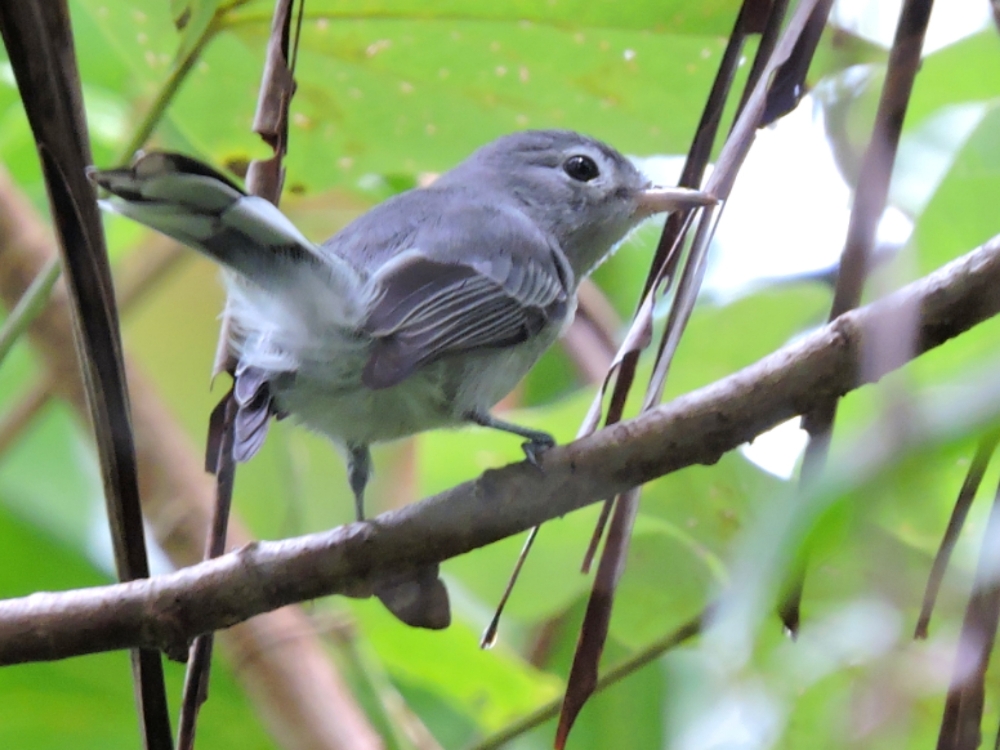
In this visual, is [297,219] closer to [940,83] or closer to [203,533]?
[203,533]

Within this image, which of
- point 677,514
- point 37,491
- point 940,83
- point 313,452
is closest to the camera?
point 940,83

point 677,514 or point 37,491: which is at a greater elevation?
point 37,491

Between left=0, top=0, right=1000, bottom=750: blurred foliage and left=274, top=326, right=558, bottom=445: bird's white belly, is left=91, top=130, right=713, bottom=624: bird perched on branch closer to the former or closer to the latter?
left=274, top=326, right=558, bottom=445: bird's white belly

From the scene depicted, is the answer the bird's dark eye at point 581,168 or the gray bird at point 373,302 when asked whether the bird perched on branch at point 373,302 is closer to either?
the gray bird at point 373,302

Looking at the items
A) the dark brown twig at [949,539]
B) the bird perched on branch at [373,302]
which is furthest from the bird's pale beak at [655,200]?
the dark brown twig at [949,539]

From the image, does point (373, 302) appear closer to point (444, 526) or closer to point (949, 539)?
point (444, 526)

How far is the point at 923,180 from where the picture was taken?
1.49m

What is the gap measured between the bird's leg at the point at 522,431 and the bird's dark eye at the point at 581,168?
708 millimetres

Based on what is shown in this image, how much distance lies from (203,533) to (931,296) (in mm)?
1629

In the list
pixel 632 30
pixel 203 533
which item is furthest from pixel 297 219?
pixel 632 30

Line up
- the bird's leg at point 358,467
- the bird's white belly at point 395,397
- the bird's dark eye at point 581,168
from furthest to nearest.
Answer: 1. the bird's dark eye at point 581,168
2. the bird's leg at point 358,467
3. the bird's white belly at point 395,397

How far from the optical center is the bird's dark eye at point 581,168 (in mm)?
2104

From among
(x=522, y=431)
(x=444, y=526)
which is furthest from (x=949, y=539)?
(x=522, y=431)

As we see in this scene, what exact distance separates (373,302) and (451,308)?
0.36 ft
